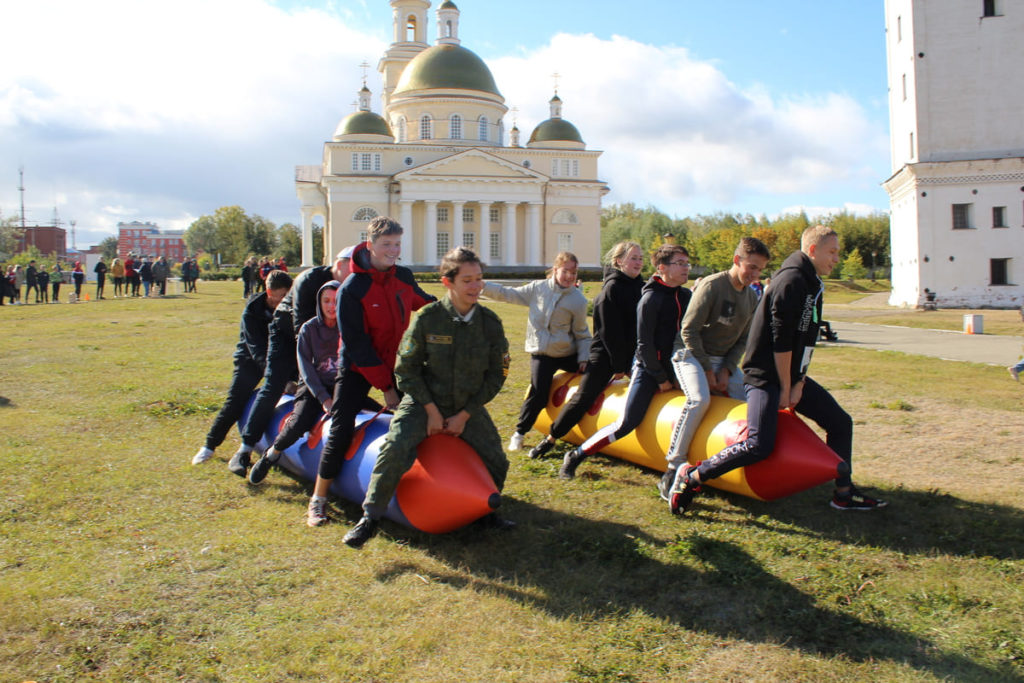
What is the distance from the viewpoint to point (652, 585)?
187 inches

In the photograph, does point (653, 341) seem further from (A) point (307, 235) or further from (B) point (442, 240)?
(A) point (307, 235)

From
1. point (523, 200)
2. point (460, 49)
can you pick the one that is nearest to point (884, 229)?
point (523, 200)

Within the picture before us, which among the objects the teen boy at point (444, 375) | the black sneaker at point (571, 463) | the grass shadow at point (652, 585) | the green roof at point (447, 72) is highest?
the green roof at point (447, 72)

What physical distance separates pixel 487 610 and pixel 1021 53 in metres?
40.2

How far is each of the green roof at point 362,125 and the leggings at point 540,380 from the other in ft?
204

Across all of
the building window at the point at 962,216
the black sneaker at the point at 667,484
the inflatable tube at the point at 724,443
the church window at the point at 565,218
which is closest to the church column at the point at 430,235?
the church window at the point at 565,218

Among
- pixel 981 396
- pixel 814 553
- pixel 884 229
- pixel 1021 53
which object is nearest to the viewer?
pixel 814 553

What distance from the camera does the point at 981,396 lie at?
35.3ft

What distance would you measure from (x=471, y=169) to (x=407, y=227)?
738cm

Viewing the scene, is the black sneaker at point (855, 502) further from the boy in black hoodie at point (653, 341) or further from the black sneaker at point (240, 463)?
the black sneaker at point (240, 463)

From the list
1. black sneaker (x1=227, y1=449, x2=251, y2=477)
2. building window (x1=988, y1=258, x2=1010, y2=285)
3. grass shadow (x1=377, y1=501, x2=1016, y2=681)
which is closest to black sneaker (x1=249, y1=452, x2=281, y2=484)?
black sneaker (x1=227, y1=449, x2=251, y2=477)

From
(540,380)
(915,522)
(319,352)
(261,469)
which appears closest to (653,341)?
(540,380)

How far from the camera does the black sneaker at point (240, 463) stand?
7156mm

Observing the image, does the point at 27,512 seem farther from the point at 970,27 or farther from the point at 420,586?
the point at 970,27
